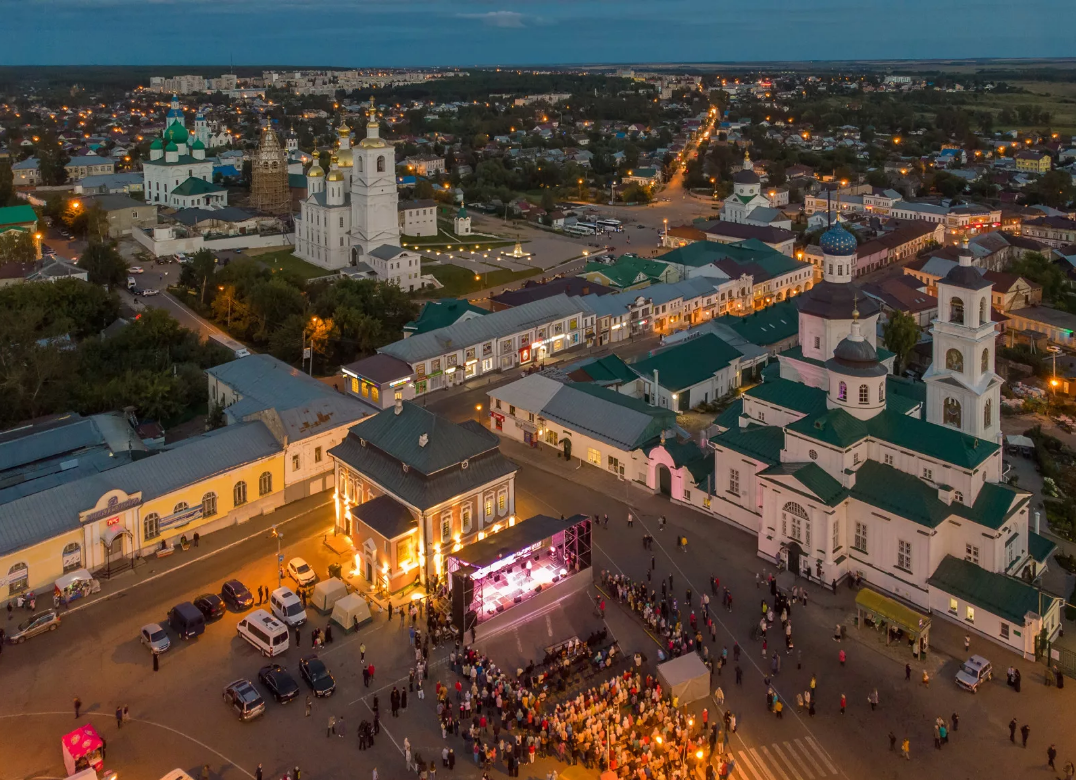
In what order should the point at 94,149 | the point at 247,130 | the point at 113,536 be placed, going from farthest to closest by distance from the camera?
the point at 247,130
the point at 94,149
the point at 113,536

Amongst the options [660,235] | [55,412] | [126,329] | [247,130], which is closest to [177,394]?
[55,412]

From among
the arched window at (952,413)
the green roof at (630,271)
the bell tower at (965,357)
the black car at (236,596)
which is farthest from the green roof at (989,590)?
the green roof at (630,271)

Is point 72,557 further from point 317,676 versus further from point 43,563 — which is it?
point 317,676

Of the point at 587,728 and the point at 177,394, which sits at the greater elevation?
the point at 177,394

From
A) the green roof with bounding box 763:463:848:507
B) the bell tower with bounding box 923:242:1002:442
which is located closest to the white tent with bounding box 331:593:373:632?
the green roof with bounding box 763:463:848:507

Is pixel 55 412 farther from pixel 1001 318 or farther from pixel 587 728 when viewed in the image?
pixel 1001 318

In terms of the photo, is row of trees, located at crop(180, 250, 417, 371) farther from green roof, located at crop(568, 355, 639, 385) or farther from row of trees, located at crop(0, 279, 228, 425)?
green roof, located at crop(568, 355, 639, 385)
